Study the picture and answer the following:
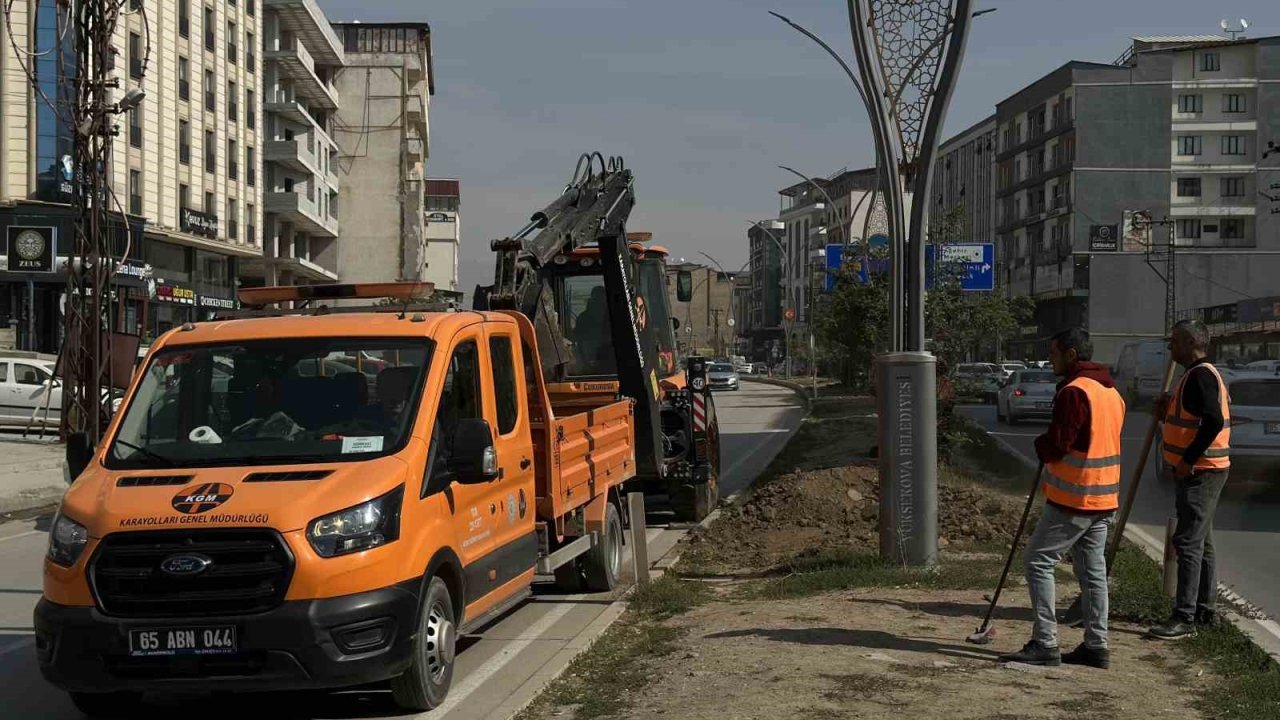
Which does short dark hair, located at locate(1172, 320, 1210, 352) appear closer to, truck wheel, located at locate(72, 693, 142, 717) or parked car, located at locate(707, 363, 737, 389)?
truck wheel, located at locate(72, 693, 142, 717)

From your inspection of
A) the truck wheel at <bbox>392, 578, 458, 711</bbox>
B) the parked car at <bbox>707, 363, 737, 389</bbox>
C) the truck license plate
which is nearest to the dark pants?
the truck wheel at <bbox>392, 578, 458, 711</bbox>

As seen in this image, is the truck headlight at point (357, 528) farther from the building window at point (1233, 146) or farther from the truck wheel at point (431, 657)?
the building window at point (1233, 146)

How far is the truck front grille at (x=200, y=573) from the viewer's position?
6.48m

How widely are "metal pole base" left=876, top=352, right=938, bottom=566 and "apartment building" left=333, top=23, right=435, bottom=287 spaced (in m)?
76.4

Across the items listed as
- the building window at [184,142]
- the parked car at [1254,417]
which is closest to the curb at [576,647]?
the parked car at [1254,417]

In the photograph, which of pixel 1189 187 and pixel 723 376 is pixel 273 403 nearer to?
pixel 723 376

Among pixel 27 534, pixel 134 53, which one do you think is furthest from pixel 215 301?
pixel 27 534

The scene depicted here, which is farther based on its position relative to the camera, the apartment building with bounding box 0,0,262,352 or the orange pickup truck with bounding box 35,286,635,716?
the apartment building with bounding box 0,0,262,352

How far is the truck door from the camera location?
8422 mm

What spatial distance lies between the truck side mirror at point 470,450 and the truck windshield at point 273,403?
10.5 inches

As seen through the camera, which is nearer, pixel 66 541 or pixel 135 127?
pixel 66 541

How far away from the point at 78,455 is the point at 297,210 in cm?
6043

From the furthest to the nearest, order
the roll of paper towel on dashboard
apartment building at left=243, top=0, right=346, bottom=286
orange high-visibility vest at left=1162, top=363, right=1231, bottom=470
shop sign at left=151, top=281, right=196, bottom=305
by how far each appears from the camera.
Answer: apartment building at left=243, top=0, right=346, bottom=286
shop sign at left=151, top=281, right=196, bottom=305
orange high-visibility vest at left=1162, top=363, right=1231, bottom=470
the roll of paper towel on dashboard

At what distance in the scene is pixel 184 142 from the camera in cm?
5538
